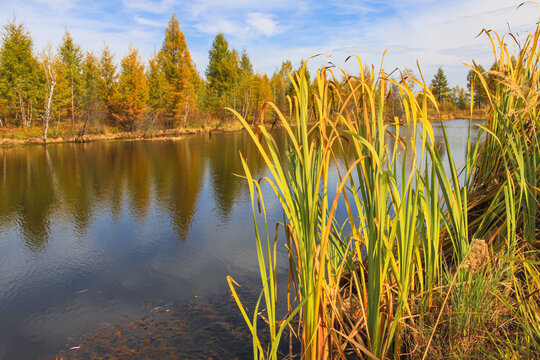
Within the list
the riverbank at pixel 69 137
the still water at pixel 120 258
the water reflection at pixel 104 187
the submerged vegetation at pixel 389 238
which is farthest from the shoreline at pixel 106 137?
the submerged vegetation at pixel 389 238

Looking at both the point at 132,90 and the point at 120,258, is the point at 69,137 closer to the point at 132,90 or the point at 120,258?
the point at 132,90

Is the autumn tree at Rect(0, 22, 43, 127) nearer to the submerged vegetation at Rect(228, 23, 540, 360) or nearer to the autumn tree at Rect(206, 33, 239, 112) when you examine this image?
the autumn tree at Rect(206, 33, 239, 112)

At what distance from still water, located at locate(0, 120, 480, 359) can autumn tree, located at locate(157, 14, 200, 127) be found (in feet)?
55.6

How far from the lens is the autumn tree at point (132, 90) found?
21.6 meters

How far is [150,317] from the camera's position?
2680mm

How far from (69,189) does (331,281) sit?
24.6ft

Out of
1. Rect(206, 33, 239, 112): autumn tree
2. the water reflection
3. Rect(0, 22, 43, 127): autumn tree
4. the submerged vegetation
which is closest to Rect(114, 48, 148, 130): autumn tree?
Rect(0, 22, 43, 127): autumn tree

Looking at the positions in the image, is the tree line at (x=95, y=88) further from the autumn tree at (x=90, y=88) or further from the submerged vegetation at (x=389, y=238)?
the submerged vegetation at (x=389, y=238)

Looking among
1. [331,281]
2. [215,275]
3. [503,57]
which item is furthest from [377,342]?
[215,275]

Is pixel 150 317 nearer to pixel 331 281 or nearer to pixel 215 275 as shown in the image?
pixel 215 275

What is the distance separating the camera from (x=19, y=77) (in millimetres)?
19547

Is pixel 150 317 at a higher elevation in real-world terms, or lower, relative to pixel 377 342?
lower

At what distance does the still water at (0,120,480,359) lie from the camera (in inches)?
100

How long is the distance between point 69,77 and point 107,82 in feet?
7.47
